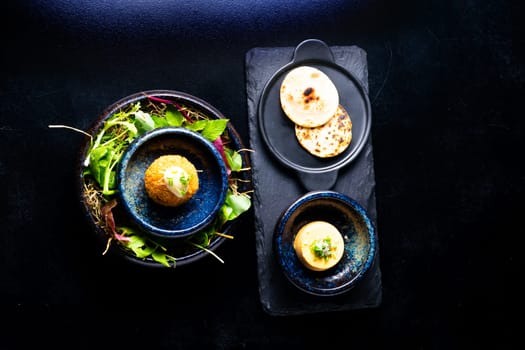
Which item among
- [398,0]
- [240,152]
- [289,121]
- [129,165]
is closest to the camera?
[129,165]

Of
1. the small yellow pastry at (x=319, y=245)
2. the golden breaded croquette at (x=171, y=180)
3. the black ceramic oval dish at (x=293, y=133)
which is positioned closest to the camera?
the golden breaded croquette at (x=171, y=180)

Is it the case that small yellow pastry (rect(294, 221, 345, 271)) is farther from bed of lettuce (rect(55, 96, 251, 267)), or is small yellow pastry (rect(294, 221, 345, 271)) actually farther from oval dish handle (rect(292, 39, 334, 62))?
oval dish handle (rect(292, 39, 334, 62))

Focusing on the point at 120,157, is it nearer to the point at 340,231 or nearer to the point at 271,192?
the point at 271,192

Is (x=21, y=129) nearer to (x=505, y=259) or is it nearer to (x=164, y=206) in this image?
(x=164, y=206)

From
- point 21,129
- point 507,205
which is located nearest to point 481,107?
point 507,205

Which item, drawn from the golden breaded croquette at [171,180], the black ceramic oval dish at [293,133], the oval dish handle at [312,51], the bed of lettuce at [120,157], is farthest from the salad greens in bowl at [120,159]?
the oval dish handle at [312,51]

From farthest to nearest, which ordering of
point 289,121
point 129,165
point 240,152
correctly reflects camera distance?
point 289,121 < point 240,152 < point 129,165

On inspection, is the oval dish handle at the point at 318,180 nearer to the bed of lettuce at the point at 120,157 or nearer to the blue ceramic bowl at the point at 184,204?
the bed of lettuce at the point at 120,157

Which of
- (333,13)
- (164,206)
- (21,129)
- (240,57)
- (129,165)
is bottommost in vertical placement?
(164,206)
